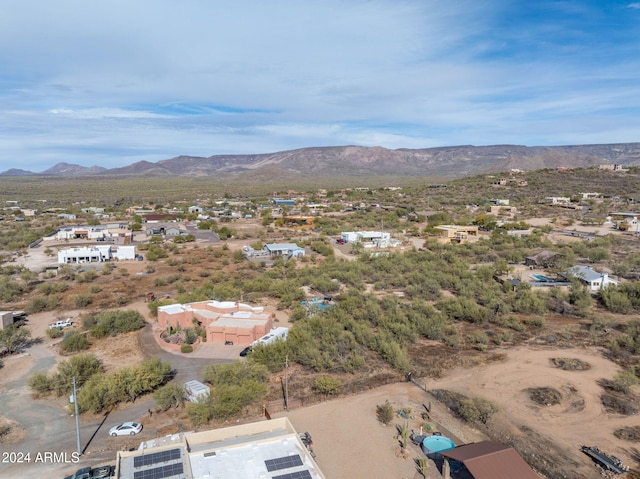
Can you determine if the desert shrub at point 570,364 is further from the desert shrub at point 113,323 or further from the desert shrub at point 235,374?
the desert shrub at point 113,323

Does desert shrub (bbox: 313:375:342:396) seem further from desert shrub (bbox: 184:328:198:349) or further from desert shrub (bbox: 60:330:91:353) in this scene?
desert shrub (bbox: 60:330:91:353)

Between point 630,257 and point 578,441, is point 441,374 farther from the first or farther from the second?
point 630,257

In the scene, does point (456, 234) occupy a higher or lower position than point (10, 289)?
higher

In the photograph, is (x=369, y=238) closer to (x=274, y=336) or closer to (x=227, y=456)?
(x=274, y=336)

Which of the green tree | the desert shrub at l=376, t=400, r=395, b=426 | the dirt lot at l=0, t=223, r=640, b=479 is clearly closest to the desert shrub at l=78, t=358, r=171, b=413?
the dirt lot at l=0, t=223, r=640, b=479

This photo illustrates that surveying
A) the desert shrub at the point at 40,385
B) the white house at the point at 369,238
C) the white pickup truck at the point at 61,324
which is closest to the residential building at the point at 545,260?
the white house at the point at 369,238

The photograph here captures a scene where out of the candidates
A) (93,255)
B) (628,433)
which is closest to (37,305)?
(93,255)
